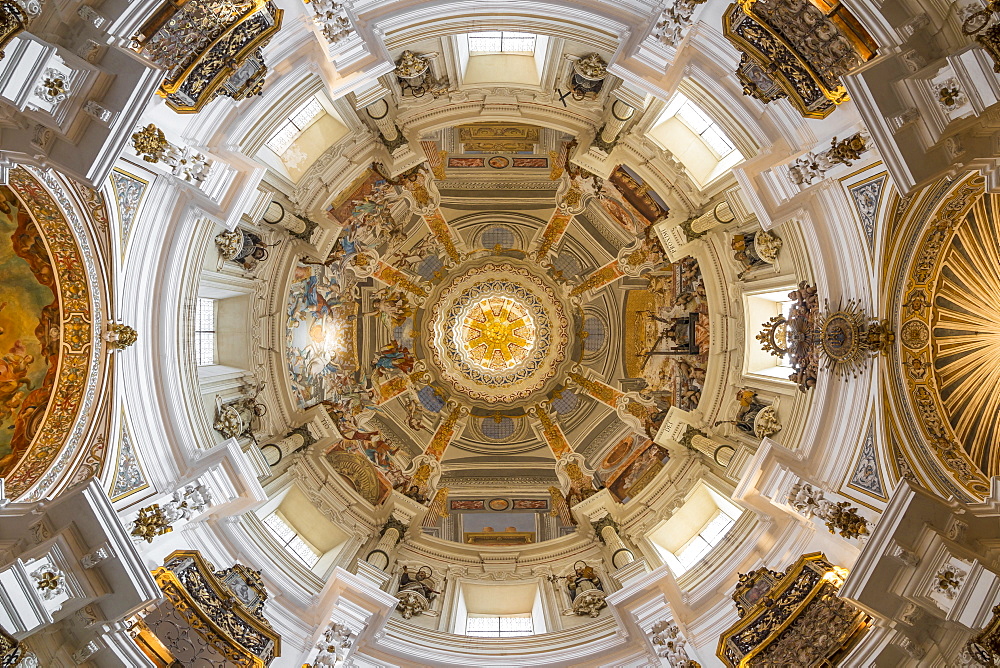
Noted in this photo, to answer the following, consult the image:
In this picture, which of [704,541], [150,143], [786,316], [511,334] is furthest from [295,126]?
[704,541]

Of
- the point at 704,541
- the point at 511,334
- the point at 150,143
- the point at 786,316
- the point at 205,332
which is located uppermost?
the point at 511,334

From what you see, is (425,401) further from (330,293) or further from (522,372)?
(330,293)

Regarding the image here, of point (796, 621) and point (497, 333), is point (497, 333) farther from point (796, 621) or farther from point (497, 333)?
point (796, 621)

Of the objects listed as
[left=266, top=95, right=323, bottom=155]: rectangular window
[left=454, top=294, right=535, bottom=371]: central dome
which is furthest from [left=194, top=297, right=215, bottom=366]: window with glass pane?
[left=454, top=294, right=535, bottom=371]: central dome

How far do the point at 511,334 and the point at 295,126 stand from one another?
10117 mm

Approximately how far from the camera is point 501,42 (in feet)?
52.7

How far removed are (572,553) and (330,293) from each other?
34.8 ft

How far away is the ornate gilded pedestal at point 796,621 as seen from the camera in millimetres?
11555

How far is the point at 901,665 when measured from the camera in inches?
420

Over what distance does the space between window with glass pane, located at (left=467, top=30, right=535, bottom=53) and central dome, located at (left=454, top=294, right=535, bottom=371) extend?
816 centimetres

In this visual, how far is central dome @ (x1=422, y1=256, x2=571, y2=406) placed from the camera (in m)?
21.8

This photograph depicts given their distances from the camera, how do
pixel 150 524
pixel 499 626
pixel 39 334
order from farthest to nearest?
pixel 499 626, pixel 150 524, pixel 39 334

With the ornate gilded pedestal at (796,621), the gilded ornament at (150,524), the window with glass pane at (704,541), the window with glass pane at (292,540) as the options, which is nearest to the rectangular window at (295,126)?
the gilded ornament at (150,524)

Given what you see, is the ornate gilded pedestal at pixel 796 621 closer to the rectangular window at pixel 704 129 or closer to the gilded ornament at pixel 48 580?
the rectangular window at pixel 704 129
